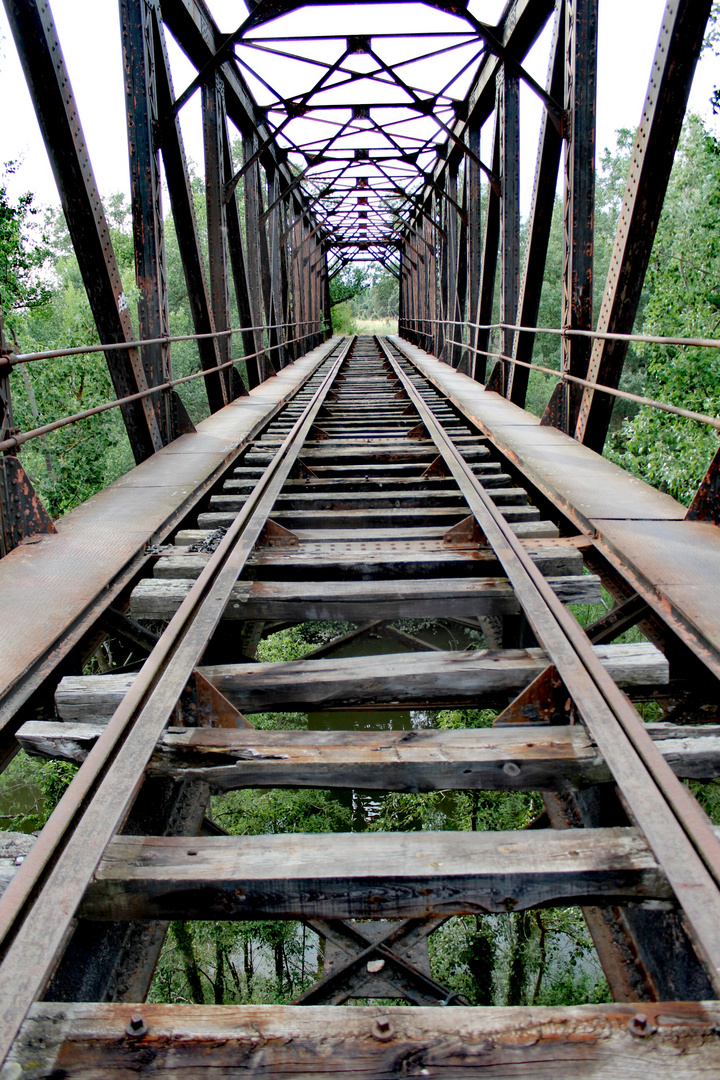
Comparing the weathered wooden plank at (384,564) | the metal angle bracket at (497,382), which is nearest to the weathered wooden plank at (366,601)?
the weathered wooden plank at (384,564)

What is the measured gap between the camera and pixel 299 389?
10844 mm

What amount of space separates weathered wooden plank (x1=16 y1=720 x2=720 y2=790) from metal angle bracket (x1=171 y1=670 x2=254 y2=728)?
0.16 metres

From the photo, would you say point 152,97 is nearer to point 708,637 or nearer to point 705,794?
point 708,637

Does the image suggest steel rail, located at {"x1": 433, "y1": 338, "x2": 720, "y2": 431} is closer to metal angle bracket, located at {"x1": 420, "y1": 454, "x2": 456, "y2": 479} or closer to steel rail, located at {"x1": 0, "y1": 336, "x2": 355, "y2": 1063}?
metal angle bracket, located at {"x1": 420, "y1": 454, "x2": 456, "y2": 479}

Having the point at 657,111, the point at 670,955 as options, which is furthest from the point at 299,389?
the point at 670,955

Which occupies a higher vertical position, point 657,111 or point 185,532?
point 657,111

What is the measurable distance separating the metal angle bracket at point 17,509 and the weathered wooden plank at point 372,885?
7.59ft

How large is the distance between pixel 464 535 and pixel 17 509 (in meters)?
2.17

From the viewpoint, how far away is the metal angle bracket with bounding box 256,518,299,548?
3527 mm

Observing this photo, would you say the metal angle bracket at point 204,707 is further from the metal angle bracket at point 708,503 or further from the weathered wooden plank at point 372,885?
the metal angle bracket at point 708,503

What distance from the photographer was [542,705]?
2094 mm

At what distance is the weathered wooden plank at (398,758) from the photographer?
1.74 metres

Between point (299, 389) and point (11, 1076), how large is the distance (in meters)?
10.3

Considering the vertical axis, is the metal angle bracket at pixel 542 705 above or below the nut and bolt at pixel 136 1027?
below
